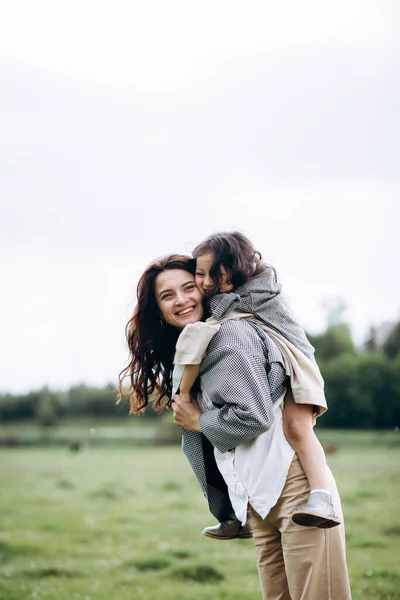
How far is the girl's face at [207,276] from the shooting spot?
226 centimetres

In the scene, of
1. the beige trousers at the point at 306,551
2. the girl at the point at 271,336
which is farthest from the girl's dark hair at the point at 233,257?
the beige trousers at the point at 306,551

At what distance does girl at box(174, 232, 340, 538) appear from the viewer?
202 cm

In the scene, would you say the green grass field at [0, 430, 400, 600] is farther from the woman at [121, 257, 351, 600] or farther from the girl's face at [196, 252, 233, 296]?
the girl's face at [196, 252, 233, 296]

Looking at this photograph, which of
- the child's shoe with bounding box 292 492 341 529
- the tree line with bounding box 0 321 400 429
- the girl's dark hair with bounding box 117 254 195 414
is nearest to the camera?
the child's shoe with bounding box 292 492 341 529

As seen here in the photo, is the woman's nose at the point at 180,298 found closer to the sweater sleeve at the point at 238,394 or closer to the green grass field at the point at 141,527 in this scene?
the sweater sleeve at the point at 238,394

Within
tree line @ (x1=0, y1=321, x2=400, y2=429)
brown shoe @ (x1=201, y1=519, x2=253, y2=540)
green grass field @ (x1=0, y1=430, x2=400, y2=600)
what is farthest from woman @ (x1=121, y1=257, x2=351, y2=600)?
tree line @ (x1=0, y1=321, x2=400, y2=429)

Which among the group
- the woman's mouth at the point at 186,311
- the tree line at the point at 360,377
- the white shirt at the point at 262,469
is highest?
the woman's mouth at the point at 186,311

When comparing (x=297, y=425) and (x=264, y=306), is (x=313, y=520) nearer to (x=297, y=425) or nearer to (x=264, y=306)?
(x=297, y=425)

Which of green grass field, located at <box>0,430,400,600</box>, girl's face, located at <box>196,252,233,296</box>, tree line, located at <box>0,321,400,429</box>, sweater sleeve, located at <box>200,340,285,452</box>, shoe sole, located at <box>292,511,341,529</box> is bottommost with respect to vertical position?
green grass field, located at <box>0,430,400,600</box>

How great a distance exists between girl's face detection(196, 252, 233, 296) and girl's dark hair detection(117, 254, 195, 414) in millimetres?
83

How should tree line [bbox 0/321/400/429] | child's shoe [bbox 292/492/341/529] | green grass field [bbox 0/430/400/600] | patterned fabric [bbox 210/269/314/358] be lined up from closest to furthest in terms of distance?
1. child's shoe [bbox 292/492/341/529]
2. patterned fabric [bbox 210/269/314/358]
3. green grass field [bbox 0/430/400/600]
4. tree line [bbox 0/321/400/429]

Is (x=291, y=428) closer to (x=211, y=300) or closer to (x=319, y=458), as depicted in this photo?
(x=319, y=458)

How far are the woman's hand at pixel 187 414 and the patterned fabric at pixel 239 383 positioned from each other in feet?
0.26

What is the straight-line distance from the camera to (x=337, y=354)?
31.2 feet
